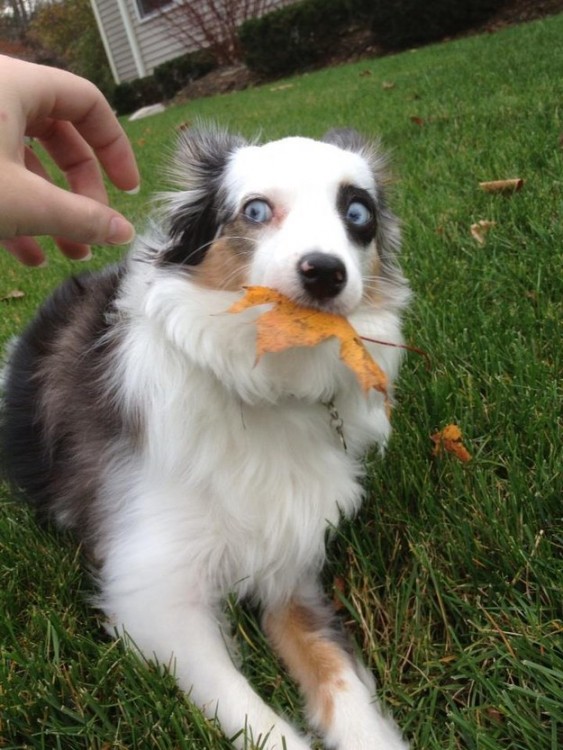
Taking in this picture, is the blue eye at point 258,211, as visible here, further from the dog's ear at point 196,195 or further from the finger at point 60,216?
the finger at point 60,216

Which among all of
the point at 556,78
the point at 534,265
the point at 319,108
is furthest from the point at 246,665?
the point at 319,108

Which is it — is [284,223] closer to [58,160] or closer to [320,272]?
[320,272]

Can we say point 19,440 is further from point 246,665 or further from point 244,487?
point 246,665

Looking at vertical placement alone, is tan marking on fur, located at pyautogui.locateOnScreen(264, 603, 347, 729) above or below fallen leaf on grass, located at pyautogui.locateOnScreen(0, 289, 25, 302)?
below

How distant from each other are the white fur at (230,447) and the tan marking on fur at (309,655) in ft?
0.22

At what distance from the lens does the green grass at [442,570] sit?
1450mm

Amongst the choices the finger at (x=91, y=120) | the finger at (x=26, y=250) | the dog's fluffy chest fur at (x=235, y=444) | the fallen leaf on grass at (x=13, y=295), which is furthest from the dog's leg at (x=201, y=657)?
the fallen leaf on grass at (x=13, y=295)

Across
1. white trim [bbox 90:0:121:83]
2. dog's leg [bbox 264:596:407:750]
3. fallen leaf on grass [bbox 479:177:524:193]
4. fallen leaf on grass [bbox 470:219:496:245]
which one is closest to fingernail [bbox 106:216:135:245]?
dog's leg [bbox 264:596:407:750]

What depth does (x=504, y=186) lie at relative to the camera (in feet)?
12.7

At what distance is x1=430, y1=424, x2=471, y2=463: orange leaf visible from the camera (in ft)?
6.85

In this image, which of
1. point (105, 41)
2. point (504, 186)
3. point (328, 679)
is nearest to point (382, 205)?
point (328, 679)

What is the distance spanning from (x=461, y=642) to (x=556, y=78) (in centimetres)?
595

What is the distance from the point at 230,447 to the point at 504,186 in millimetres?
2658

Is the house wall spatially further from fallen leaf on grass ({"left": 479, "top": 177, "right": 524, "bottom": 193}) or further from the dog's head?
the dog's head
